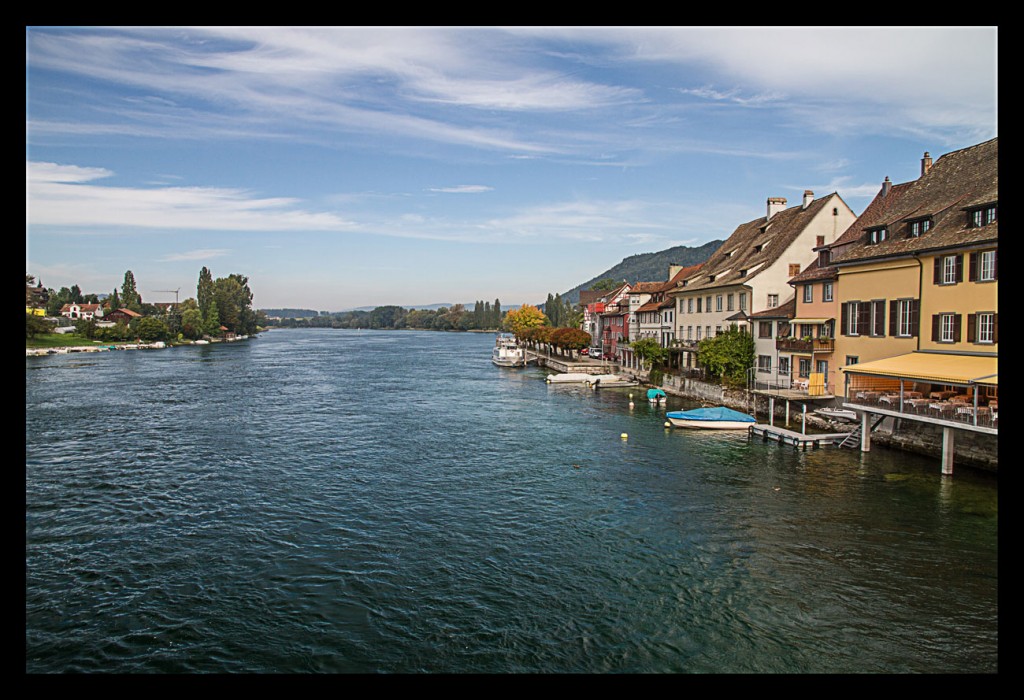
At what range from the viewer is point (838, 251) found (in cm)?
3669

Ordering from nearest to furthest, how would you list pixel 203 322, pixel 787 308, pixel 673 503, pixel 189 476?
pixel 673 503, pixel 189 476, pixel 787 308, pixel 203 322

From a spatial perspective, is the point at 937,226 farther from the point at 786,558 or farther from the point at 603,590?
the point at 603,590

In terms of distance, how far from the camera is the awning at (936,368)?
23.0 meters

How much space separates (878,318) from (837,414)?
5031 mm

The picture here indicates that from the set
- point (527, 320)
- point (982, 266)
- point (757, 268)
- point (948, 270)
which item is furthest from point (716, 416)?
point (527, 320)

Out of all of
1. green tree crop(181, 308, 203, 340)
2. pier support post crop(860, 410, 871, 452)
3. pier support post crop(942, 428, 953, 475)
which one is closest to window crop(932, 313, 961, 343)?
pier support post crop(860, 410, 871, 452)

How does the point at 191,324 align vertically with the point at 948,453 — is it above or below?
above

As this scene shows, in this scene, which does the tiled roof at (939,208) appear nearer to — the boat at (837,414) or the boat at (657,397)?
the boat at (837,414)

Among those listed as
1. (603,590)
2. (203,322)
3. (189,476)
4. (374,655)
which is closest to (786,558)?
(603,590)

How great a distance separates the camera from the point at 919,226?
29.2 meters

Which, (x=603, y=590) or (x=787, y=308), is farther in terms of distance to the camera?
(x=787, y=308)

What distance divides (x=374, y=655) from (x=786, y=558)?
10.9 meters

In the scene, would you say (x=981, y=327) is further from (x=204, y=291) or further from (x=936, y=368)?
(x=204, y=291)
